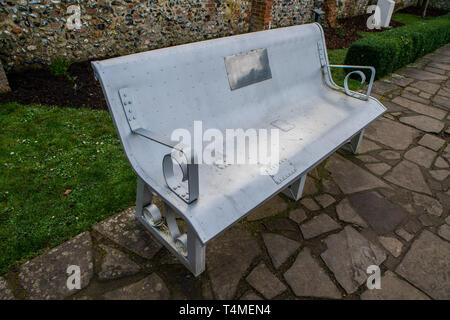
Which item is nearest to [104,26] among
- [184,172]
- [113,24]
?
[113,24]

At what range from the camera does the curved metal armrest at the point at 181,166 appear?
1.59 metres

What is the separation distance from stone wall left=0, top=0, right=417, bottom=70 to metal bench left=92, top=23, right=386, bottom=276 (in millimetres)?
3530

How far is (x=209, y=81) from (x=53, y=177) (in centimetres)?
182

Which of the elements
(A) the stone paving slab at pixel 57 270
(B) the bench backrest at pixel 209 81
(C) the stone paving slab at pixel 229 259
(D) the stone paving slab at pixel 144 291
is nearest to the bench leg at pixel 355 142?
(B) the bench backrest at pixel 209 81

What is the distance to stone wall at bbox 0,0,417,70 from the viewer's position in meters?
4.34

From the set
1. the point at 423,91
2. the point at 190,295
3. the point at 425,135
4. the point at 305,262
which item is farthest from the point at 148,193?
the point at 423,91

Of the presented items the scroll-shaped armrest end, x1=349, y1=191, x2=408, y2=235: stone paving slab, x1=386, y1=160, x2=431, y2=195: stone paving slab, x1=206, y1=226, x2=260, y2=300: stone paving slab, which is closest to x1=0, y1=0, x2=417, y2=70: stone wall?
the scroll-shaped armrest end

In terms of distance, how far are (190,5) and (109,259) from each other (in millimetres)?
5599

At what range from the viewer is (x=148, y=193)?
7.34 ft

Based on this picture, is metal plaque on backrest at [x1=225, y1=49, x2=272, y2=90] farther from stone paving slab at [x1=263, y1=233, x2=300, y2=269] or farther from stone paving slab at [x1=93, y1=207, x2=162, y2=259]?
stone paving slab at [x1=93, y1=207, x2=162, y2=259]

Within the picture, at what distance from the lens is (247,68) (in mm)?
2672

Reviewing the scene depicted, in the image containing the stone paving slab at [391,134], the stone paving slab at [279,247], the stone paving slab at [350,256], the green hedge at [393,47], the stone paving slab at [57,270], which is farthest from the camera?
the green hedge at [393,47]
